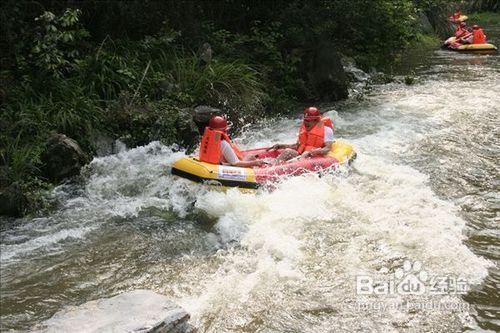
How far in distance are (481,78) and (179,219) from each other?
9.98m

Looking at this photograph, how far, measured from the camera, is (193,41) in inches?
424

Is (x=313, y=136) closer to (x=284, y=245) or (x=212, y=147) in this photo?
(x=212, y=147)

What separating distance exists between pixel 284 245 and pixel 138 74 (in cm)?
504

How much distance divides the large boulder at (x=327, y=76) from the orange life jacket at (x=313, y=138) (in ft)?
13.6

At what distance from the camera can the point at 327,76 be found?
1142 centimetres

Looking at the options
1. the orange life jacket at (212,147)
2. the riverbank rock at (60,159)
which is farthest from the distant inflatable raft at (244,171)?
the riverbank rock at (60,159)

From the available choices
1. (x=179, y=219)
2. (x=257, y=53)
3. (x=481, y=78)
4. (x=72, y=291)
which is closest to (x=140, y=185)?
(x=179, y=219)

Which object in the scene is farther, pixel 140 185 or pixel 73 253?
pixel 140 185

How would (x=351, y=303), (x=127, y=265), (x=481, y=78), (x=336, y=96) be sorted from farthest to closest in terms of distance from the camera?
1. (x=481, y=78)
2. (x=336, y=96)
3. (x=127, y=265)
4. (x=351, y=303)

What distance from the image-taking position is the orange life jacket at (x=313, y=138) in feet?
24.5

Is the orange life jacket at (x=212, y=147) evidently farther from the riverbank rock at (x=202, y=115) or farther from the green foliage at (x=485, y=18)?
the green foliage at (x=485, y=18)

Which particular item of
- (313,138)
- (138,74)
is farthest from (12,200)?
(313,138)

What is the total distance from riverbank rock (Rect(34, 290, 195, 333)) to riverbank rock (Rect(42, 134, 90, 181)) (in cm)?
394

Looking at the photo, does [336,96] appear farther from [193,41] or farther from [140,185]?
[140,185]
